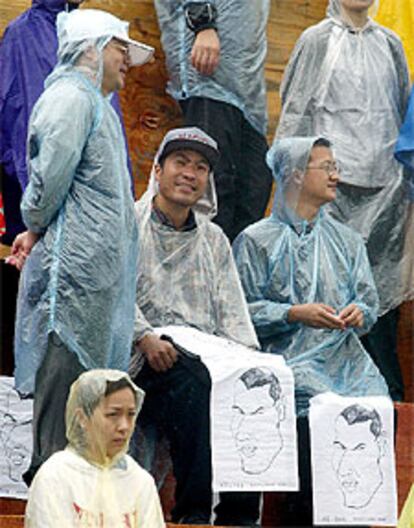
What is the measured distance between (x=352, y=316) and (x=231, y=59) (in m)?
1.69

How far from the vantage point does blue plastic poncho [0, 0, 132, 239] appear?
12484 millimetres

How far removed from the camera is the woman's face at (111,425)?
9.96 m

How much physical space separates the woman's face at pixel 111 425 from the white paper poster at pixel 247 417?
1.11 m

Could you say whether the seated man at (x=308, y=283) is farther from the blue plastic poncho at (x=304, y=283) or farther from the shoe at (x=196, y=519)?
the shoe at (x=196, y=519)

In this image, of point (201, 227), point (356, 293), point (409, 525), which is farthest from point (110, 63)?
point (409, 525)

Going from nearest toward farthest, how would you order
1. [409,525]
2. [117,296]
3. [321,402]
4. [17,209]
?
[409,525] < [117,296] < [321,402] < [17,209]

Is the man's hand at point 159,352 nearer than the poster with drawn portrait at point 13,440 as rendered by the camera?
A: Yes

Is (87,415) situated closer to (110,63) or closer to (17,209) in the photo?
(110,63)

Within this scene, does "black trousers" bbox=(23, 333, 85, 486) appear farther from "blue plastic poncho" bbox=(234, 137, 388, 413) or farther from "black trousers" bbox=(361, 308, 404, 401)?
"black trousers" bbox=(361, 308, 404, 401)

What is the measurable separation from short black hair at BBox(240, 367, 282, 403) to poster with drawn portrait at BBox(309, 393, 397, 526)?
29 cm

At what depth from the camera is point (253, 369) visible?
11.2 meters

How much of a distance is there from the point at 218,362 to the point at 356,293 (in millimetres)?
1210

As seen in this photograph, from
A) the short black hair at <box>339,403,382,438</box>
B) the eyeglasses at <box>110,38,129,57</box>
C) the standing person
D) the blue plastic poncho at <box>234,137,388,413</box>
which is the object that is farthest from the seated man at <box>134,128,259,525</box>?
the standing person

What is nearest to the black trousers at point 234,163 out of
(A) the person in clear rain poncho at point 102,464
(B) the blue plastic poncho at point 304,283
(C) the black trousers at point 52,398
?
(B) the blue plastic poncho at point 304,283
